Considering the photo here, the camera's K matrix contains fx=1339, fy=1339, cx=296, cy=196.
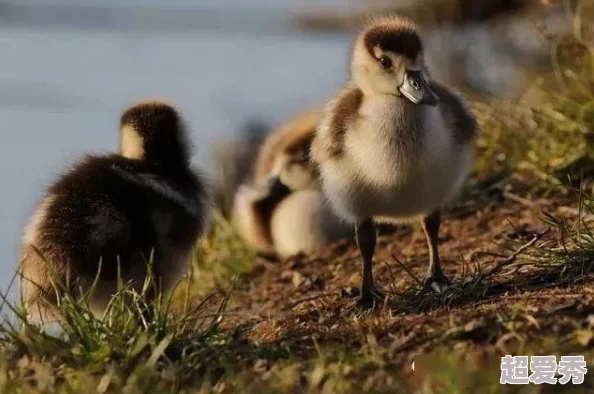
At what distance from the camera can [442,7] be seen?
40.9 ft

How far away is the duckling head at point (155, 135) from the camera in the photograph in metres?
4.83

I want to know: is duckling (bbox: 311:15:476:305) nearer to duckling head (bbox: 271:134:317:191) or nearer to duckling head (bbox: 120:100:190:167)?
duckling head (bbox: 120:100:190:167)

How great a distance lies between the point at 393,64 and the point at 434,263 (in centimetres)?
72

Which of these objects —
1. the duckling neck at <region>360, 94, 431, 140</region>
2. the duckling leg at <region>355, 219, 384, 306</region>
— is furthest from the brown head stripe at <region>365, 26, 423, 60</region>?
the duckling leg at <region>355, 219, 384, 306</region>

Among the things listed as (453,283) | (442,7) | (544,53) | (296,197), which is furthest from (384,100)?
(442,7)

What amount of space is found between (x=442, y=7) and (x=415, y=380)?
367 inches

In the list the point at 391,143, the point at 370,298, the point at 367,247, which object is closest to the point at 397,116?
the point at 391,143

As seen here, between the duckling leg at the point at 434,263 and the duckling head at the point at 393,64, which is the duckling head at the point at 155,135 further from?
the duckling leg at the point at 434,263

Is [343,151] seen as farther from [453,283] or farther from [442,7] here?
[442,7]

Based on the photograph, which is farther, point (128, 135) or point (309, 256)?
point (309, 256)

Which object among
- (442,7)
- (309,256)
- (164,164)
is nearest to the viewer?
(164,164)

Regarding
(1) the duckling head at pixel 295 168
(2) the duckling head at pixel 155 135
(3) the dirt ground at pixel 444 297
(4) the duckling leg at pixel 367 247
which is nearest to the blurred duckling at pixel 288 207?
(1) the duckling head at pixel 295 168

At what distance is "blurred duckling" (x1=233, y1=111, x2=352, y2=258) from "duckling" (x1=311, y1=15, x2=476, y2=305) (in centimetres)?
186

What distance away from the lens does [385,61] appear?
4.54m
